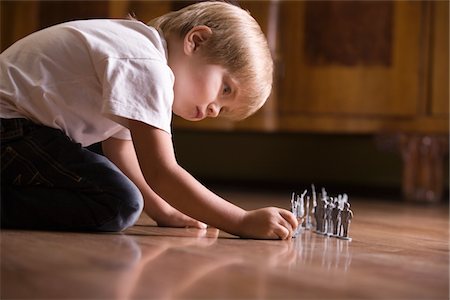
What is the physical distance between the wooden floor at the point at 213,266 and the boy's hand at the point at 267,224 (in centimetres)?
2

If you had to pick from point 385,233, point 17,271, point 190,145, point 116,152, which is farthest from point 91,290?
point 190,145

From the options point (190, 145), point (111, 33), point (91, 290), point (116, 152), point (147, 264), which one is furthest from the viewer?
point (190, 145)

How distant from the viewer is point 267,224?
42.6 inches

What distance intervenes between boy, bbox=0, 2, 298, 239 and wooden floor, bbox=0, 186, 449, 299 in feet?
0.18

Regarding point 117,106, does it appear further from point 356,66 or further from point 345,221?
point 356,66

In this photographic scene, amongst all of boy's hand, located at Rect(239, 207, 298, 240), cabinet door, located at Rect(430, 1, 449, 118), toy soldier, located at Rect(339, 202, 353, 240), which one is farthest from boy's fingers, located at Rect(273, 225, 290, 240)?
cabinet door, located at Rect(430, 1, 449, 118)

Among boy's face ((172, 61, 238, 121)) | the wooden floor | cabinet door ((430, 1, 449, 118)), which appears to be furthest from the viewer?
cabinet door ((430, 1, 449, 118))

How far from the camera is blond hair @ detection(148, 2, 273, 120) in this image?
3.84 feet

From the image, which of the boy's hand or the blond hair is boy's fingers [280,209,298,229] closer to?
the boy's hand

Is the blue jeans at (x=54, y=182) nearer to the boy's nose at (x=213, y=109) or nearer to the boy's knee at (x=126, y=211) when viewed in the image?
the boy's knee at (x=126, y=211)

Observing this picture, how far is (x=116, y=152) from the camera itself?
1273 millimetres

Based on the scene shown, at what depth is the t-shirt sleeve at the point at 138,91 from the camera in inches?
40.8

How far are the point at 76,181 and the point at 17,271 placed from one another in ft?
1.26

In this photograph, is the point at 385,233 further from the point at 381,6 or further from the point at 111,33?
the point at 381,6
